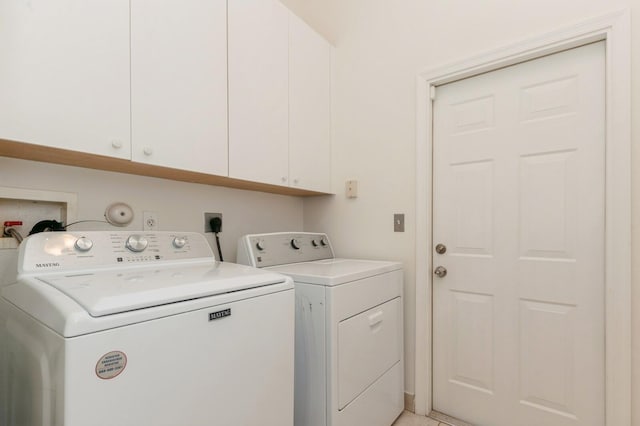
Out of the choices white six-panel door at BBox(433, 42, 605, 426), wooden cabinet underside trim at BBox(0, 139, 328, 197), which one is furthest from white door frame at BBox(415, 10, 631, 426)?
wooden cabinet underside trim at BBox(0, 139, 328, 197)

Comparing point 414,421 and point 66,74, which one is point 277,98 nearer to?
point 66,74

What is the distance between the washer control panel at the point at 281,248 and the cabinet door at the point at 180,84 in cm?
39

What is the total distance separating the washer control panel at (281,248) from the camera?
1632mm

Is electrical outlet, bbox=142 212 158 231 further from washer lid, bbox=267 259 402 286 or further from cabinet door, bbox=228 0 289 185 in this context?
washer lid, bbox=267 259 402 286

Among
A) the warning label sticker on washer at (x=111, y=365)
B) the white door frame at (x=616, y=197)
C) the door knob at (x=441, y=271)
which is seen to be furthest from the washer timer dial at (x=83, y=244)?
the white door frame at (x=616, y=197)

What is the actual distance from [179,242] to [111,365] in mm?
717

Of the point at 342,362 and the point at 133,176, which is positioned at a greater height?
the point at 133,176

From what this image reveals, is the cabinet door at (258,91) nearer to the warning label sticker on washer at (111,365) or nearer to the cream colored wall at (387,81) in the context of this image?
the cream colored wall at (387,81)

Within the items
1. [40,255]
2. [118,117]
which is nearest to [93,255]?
[40,255]

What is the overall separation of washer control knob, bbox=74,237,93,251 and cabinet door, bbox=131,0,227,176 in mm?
335

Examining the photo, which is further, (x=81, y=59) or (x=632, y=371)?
(x=632, y=371)

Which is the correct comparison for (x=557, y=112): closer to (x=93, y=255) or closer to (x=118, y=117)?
(x=118, y=117)

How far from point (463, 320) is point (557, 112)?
3.77 ft

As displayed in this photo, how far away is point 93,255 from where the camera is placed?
3.73ft
